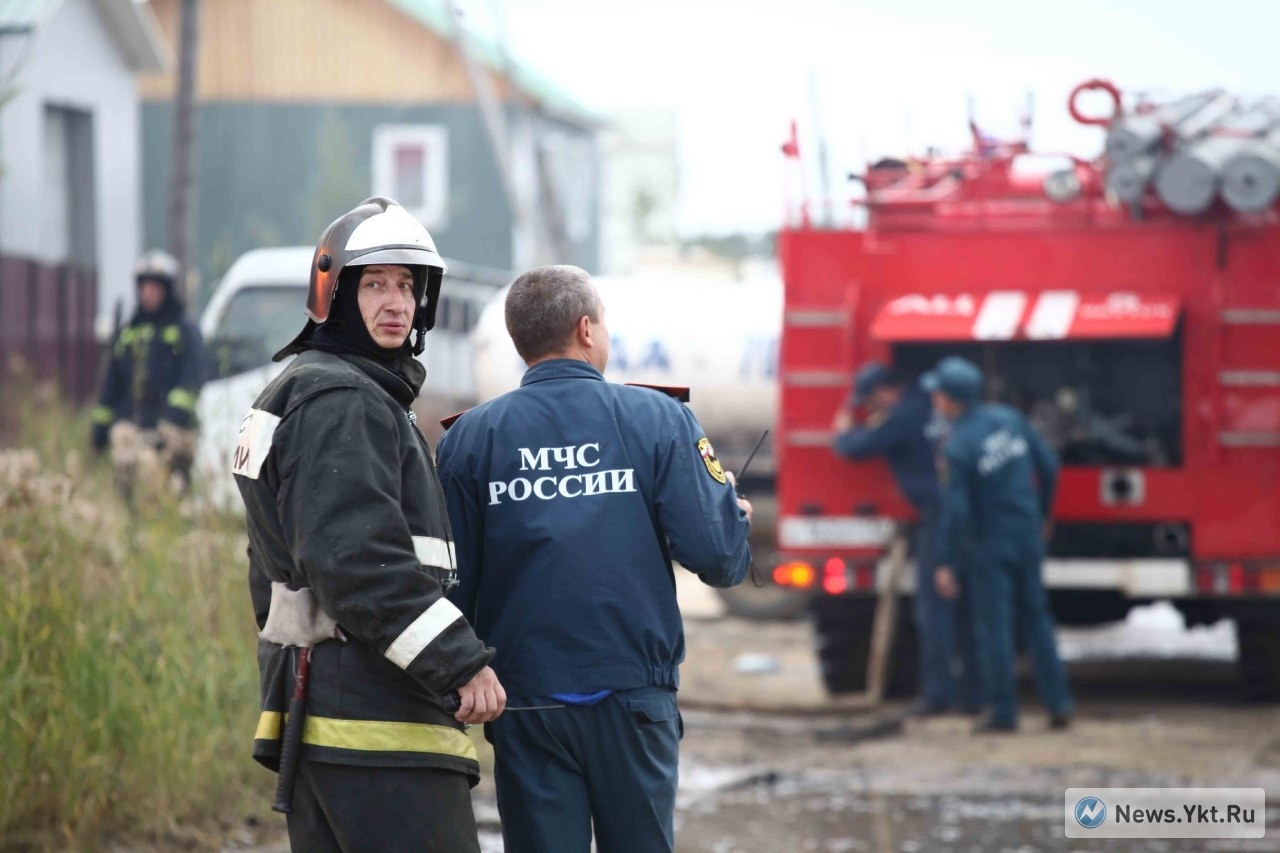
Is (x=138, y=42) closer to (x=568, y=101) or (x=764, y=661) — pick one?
(x=764, y=661)

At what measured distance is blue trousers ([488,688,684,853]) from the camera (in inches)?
160

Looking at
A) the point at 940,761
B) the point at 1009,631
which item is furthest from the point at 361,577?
the point at 1009,631

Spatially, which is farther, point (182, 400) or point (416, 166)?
point (416, 166)

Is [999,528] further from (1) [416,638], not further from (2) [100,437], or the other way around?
(1) [416,638]

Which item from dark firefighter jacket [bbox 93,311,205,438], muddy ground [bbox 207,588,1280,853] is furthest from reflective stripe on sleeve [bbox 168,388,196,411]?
muddy ground [bbox 207,588,1280,853]

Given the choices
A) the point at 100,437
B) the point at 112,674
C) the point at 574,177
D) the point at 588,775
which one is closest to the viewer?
the point at 588,775

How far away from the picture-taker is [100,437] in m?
10.8

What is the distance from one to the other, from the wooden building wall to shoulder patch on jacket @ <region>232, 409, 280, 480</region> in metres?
28.0

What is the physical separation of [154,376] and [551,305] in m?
7.59

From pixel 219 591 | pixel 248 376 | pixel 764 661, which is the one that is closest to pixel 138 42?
pixel 248 376

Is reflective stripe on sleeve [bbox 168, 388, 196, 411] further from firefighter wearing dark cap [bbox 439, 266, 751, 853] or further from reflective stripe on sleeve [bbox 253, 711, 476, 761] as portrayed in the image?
reflective stripe on sleeve [bbox 253, 711, 476, 761]

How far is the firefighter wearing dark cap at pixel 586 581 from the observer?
4.09m

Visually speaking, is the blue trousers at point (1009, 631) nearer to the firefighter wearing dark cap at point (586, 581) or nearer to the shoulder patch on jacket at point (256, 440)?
the firefighter wearing dark cap at point (586, 581)

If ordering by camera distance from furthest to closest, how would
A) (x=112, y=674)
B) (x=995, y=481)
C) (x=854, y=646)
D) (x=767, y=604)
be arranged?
(x=767, y=604) < (x=854, y=646) < (x=995, y=481) < (x=112, y=674)
